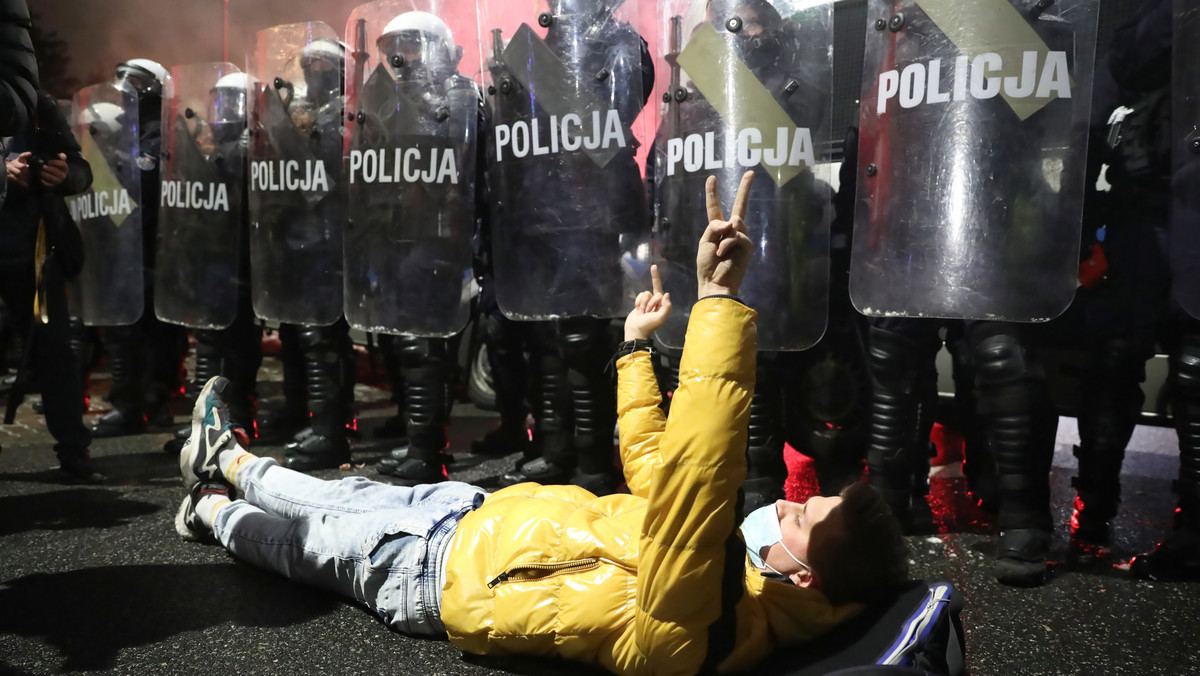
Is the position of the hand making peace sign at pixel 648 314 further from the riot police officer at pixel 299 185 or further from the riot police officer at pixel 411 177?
the riot police officer at pixel 299 185

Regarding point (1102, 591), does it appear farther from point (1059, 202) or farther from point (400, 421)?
point (400, 421)

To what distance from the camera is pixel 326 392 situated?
11.6ft

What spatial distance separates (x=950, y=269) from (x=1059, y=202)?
1.03 ft

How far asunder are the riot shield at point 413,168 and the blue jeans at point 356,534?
0.85m

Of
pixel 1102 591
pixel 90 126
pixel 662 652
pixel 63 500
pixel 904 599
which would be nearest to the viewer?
pixel 662 652

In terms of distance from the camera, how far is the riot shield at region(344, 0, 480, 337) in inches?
117

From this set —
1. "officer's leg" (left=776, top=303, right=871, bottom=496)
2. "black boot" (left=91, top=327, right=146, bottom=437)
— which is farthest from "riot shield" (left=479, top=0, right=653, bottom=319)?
"black boot" (left=91, top=327, right=146, bottom=437)

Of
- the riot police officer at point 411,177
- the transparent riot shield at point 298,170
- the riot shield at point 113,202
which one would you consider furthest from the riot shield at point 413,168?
the riot shield at point 113,202

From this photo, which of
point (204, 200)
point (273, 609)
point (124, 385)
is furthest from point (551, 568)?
point (124, 385)

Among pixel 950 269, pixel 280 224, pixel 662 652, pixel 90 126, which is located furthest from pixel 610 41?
pixel 90 126

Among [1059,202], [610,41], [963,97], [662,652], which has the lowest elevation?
[662,652]

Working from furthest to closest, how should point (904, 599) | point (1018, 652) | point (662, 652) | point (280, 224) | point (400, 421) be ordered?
Result: point (400, 421), point (280, 224), point (1018, 652), point (904, 599), point (662, 652)

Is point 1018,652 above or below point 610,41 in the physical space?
below

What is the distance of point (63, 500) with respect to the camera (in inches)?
118
